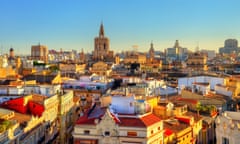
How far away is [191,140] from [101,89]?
2898 cm

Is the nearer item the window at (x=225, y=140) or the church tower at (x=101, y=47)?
the window at (x=225, y=140)

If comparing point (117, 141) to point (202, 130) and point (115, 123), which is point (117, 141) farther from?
point (202, 130)

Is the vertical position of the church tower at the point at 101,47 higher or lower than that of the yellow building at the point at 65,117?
higher

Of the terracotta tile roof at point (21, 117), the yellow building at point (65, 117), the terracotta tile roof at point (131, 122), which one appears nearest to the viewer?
the terracotta tile roof at point (131, 122)

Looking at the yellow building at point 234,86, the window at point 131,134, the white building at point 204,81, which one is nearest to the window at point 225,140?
the window at point 131,134

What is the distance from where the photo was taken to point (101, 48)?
568 feet

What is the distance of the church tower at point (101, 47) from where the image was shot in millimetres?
170125

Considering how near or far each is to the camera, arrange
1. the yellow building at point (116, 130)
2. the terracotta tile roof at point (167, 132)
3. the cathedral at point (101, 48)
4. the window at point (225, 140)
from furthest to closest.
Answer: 1. the cathedral at point (101, 48)
2. the terracotta tile roof at point (167, 132)
3. the yellow building at point (116, 130)
4. the window at point (225, 140)

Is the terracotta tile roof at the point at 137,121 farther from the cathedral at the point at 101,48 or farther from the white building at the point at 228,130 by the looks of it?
the cathedral at the point at 101,48

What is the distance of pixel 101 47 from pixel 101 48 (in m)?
0.68

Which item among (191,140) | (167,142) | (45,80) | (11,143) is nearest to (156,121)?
(167,142)

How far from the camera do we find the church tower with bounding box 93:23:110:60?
17012 cm

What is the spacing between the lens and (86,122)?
26.8m

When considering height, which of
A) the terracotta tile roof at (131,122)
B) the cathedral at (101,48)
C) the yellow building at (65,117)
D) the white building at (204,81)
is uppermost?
the cathedral at (101,48)
